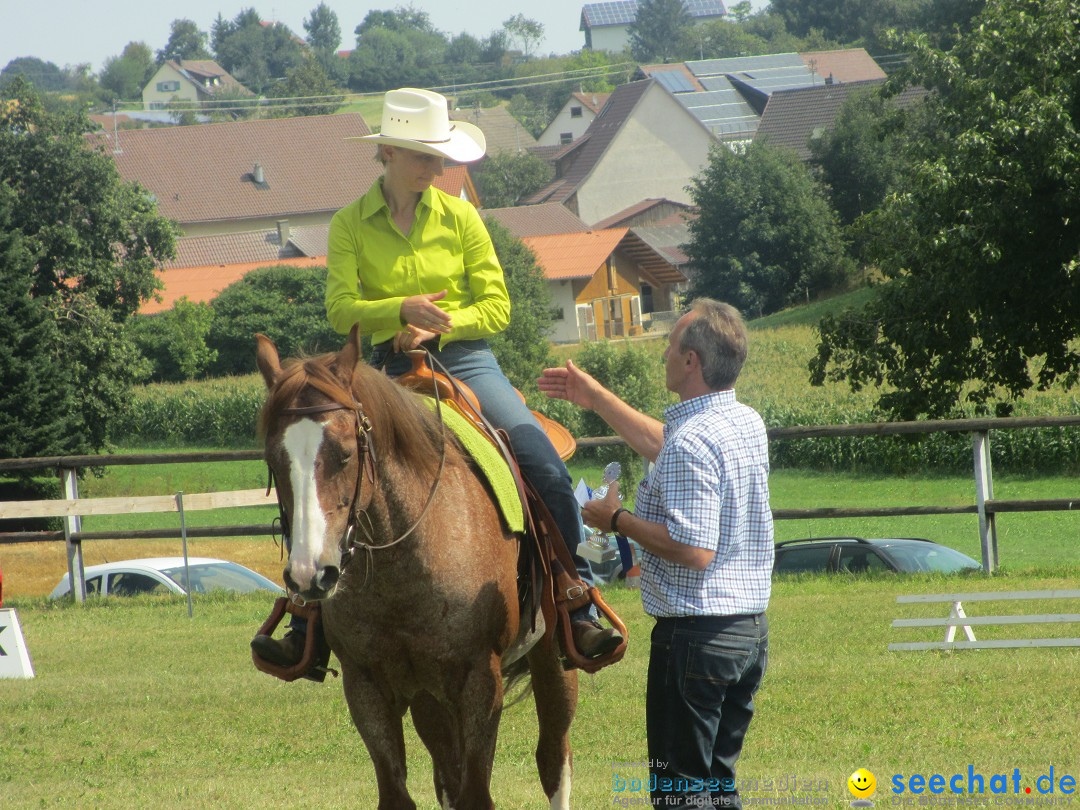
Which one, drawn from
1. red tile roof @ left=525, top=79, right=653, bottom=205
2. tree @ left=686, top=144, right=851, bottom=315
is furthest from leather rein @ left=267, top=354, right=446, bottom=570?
red tile roof @ left=525, top=79, right=653, bottom=205

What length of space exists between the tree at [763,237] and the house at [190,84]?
107737 millimetres

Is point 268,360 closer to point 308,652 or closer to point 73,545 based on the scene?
point 308,652

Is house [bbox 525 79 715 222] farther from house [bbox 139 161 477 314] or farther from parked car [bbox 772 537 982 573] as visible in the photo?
parked car [bbox 772 537 982 573]

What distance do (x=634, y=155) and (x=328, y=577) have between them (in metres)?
78.6

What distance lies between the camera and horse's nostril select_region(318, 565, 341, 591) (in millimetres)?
3184

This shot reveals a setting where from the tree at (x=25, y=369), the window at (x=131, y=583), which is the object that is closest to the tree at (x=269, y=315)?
the tree at (x=25, y=369)

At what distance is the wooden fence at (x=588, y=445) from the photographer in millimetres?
10133

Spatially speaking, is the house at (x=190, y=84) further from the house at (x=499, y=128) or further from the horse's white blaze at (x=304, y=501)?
the horse's white blaze at (x=304, y=501)

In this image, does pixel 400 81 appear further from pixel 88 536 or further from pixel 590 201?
pixel 88 536

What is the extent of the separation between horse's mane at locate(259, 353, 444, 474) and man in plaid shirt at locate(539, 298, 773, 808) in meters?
0.61

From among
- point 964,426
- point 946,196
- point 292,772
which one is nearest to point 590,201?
point 946,196

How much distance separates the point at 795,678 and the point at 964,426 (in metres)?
4.18

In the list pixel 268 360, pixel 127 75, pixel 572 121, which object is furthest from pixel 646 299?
pixel 127 75

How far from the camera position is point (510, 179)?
300 feet
